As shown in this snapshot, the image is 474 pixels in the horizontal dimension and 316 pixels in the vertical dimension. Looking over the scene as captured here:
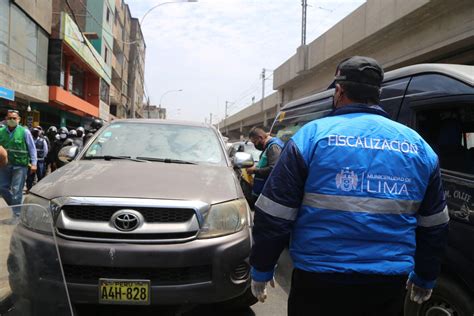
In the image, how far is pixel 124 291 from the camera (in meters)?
3.02

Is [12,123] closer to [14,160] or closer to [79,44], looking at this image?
[14,160]

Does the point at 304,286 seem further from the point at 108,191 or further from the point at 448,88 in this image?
the point at 448,88

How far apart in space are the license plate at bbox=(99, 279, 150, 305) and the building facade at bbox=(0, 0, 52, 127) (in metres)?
15.0

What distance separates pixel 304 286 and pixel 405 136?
0.84 meters

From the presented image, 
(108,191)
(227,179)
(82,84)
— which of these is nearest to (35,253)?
(108,191)

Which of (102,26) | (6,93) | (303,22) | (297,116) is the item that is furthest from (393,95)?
(102,26)

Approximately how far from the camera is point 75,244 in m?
3.04

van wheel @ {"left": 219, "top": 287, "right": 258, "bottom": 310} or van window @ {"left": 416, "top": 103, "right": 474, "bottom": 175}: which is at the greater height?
van window @ {"left": 416, "top": 103, "right": 474, "bottom": 175}

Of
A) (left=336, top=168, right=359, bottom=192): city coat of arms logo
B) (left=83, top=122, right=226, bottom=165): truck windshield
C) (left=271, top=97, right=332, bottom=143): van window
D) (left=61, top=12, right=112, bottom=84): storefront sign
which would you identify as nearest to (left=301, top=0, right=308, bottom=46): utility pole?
(left=61, top=12, right=112, bottom=84): storefront sign

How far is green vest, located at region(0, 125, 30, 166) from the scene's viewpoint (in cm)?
696

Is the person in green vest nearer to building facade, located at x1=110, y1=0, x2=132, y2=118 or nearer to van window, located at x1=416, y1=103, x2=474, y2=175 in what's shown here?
van window, located at x1=416, y1=103, x2=474, y2=175

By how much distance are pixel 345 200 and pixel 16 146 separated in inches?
255

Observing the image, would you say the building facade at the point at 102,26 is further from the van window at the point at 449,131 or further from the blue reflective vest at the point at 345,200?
the blue reflective vest at the point at 345,200

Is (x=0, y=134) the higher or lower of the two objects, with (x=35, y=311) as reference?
higher
